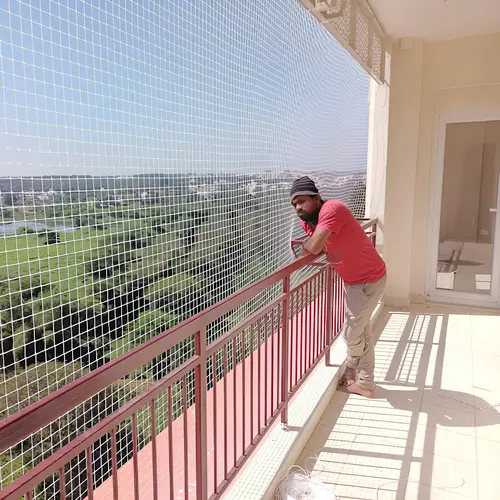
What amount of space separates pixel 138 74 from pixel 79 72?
616 millimetres

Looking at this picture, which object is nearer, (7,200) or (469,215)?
(7,200)

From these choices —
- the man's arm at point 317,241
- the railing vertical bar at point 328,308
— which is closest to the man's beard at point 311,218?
the man's arm at point 317,241

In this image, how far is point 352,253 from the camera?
283 centimetres

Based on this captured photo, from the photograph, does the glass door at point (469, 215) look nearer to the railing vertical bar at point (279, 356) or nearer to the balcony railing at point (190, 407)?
the balcony railing at point (190, 407)

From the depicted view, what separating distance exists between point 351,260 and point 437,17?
294cm

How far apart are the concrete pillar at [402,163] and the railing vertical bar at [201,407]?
4.17 m

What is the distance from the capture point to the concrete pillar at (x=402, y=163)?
498 centimetres

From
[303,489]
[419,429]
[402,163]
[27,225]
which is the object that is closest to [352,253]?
[419,429]

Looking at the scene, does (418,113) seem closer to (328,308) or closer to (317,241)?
(328,308)

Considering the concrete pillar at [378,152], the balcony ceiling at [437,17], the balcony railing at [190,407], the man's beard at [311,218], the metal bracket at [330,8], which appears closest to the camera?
the balcony railing at [190,407]

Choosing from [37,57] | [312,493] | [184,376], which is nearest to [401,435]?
[312,493]

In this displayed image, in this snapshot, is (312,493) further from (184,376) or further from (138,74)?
(138,74)

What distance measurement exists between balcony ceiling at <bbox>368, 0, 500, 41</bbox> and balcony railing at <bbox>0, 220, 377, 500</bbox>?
8.40ft

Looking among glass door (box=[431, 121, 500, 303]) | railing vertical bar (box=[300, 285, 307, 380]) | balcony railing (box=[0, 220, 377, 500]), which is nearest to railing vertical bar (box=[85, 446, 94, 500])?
balcony railing (box=[0, 220, 377, 500])
